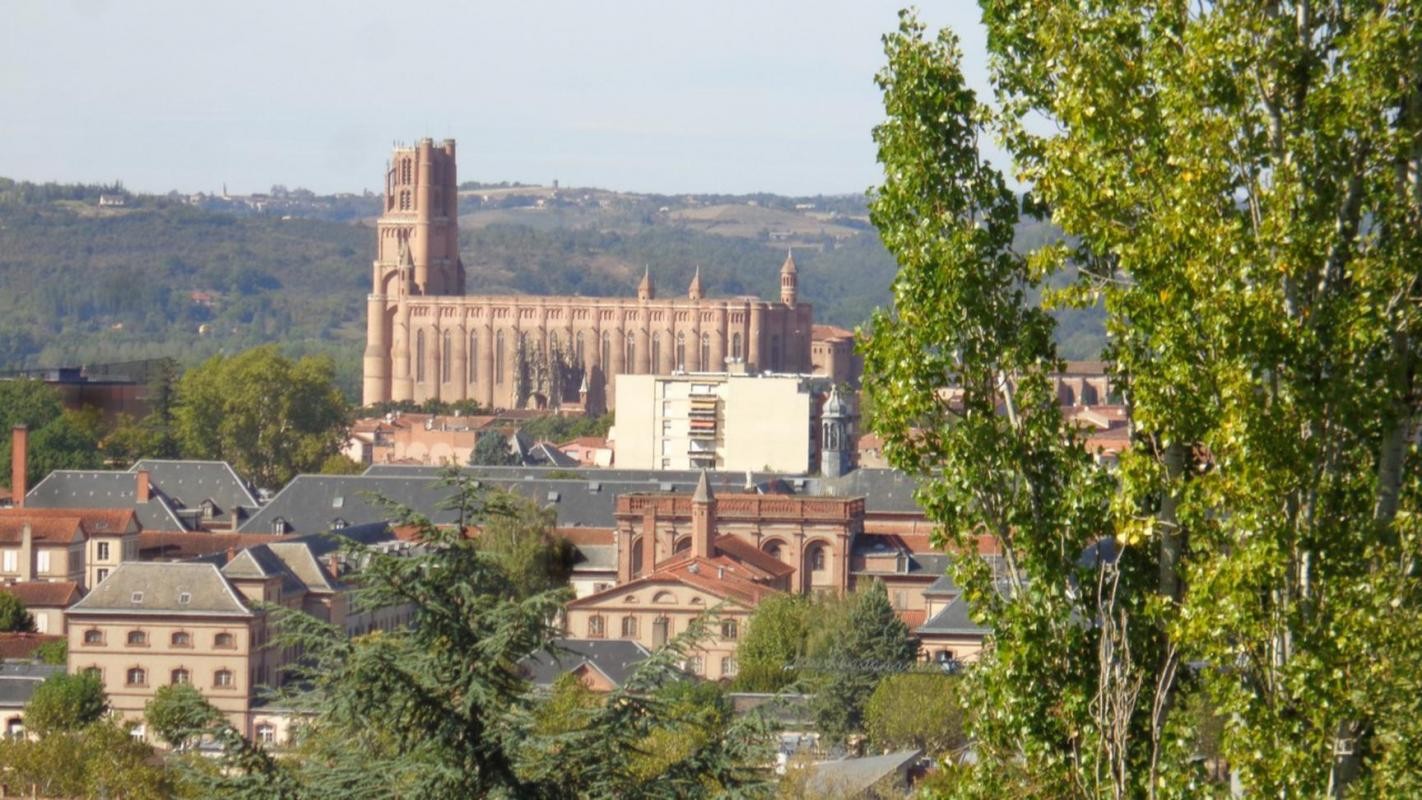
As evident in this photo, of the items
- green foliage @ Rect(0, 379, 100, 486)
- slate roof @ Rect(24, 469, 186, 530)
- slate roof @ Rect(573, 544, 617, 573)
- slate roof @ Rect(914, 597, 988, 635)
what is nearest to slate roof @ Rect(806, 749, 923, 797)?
slate roof @ Rect(914, 597, 988, 635)

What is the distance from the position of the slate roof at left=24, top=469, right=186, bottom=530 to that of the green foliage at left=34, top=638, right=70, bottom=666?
75.2 feet

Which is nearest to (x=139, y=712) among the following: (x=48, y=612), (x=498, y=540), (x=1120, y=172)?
(x=498, y=540)

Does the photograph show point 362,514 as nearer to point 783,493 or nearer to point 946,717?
point 783,493

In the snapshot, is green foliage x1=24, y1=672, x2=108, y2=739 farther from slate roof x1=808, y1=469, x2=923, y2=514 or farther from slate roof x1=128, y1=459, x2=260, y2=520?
slate roof x1=128, y1=459, x2=260, y2=520

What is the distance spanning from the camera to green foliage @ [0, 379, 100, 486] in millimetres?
109688

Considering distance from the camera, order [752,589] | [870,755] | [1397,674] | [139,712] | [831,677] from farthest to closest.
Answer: [752,589] < [139,712] < [831,677] < [870,755] < [1397,674]

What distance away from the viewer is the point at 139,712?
2552 inches

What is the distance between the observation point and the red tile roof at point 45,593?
77.5 meters

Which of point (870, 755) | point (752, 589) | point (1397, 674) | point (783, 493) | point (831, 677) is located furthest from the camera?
point (783, 493)

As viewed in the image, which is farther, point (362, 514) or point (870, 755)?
point (362, 514)

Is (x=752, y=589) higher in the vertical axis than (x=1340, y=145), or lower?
lower

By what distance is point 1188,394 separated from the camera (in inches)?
522

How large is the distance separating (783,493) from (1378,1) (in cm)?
7730

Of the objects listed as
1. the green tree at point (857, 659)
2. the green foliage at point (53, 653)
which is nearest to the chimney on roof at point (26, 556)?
the green foliage at point (53, 653)
